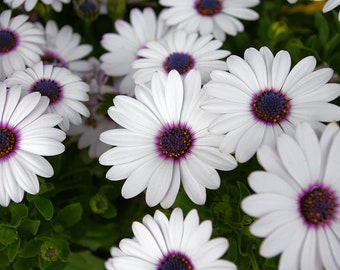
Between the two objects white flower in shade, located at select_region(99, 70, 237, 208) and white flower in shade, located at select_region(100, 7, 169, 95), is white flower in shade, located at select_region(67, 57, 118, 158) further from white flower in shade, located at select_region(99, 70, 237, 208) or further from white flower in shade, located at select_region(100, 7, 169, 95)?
white flower in shade, located at select_region(99, 70, 237, 208)

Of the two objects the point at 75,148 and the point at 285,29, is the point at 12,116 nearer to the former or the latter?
the point at 75,148

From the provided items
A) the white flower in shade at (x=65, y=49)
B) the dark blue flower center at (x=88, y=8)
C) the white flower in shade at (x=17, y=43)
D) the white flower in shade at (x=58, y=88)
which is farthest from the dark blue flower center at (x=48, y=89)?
the dark blue flower center at (x=88, y=8)

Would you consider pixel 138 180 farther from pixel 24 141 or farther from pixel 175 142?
pixel 24 141

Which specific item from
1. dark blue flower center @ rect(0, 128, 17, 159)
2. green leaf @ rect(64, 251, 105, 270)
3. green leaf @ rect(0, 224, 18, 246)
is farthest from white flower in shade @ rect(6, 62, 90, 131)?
green leaf @ rect(64, 251, 105, 270)

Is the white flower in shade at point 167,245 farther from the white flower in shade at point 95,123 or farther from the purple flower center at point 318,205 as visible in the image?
the white flower in shade at point 95,123

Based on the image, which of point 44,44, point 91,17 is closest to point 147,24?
point 91,17

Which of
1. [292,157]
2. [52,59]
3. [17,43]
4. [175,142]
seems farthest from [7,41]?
[292,157]
